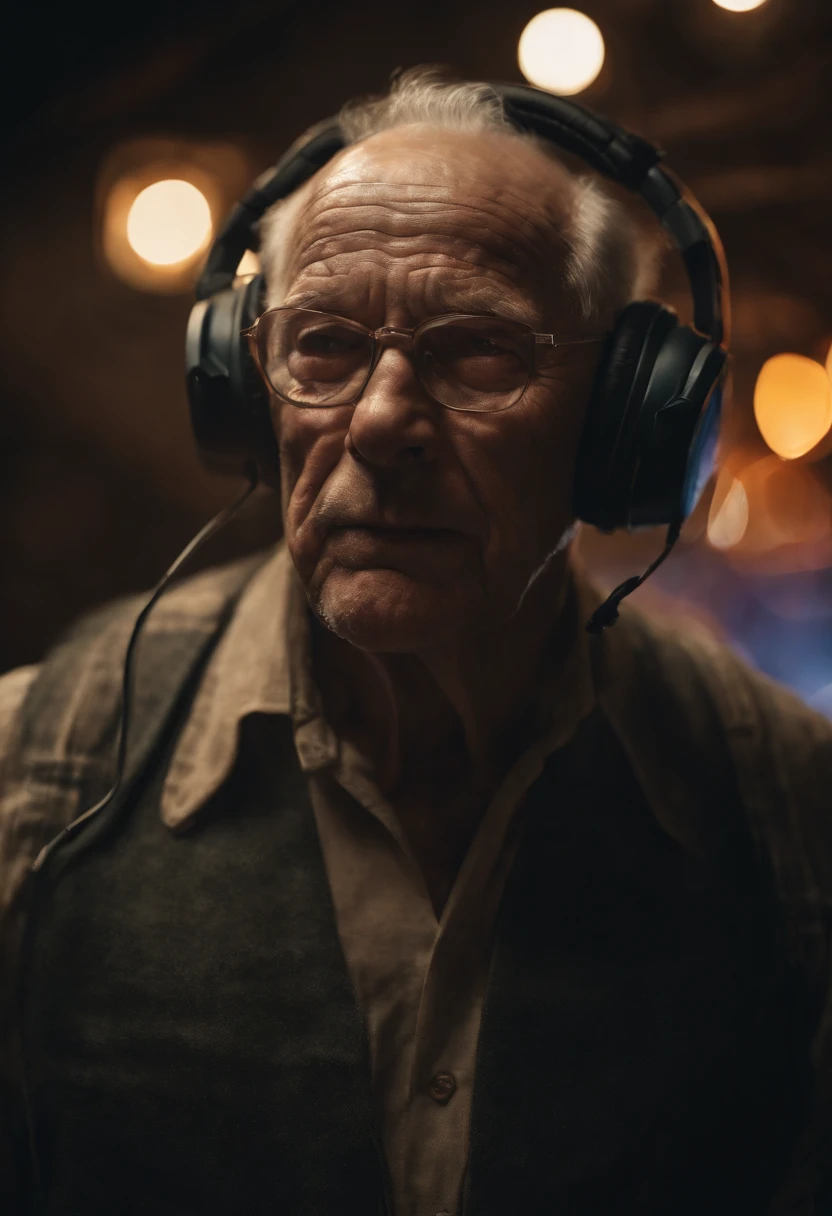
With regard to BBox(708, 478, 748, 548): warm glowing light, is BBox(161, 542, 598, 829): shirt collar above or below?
below

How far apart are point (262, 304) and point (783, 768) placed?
880mm

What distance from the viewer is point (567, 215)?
98 cm

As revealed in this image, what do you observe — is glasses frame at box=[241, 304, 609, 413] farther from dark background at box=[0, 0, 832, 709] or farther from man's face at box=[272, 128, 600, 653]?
dark background at box=[0, 0, 832, 709]

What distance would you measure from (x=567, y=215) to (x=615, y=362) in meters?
0.19

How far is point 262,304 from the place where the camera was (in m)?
1.03

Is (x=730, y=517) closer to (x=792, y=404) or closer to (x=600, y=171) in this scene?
(x=792, y=404)

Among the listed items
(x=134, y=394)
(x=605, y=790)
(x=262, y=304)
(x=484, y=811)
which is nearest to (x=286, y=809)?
(x=484, y=811)

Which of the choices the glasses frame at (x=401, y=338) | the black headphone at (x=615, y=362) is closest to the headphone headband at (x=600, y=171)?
the black headphone at (x=615, y=362)

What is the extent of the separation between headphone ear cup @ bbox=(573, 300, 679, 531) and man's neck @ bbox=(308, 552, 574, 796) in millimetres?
147

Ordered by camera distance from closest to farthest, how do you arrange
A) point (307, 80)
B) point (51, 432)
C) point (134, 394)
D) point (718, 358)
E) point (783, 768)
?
point (718, 358) < point (783, 768) < point (307, 80) < point (51, 432) < point (134, 394)

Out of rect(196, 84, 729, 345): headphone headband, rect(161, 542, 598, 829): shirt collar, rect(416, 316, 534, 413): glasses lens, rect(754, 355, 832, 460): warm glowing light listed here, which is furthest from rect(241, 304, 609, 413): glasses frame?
rect(754, 355, 832, 460): warm glowing light

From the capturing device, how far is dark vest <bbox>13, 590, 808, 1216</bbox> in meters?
0.86

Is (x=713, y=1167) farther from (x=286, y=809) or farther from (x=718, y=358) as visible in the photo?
(x=718, y=358)

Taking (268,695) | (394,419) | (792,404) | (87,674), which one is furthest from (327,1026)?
(792,404)
